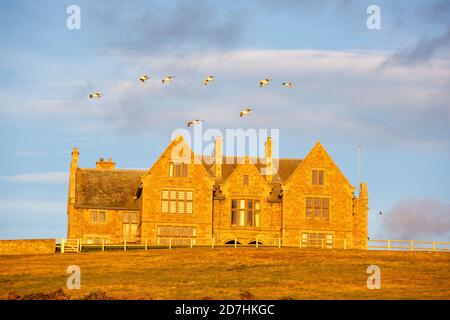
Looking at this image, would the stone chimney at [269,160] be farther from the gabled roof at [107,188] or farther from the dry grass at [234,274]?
the dry grass at [234,274]

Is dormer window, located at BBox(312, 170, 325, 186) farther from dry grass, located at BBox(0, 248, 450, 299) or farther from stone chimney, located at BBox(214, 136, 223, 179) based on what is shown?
dry grass, located at BBox(0, 248, 450, 299)

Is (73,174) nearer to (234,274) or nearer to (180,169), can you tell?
(180,169)

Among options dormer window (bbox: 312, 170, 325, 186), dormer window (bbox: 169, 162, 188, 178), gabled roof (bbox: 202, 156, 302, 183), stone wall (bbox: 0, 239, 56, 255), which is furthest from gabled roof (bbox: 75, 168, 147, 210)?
dormer window (bbox: 312, 170, 325, 186)

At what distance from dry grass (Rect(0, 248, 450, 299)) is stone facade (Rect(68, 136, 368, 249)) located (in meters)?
8.92

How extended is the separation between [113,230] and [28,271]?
19.0 meters

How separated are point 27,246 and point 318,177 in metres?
25.5

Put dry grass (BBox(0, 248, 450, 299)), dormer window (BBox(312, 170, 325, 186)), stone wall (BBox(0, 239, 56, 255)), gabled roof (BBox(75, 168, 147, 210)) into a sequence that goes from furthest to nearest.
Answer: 1. gabled roof (BBox(75, 168, 147, 210))
2. dormer window (BBox(312, 170, 325, 186))
3. stone wall (BBox(0, 239, 56, 255))
4. dry grass (BBox(0, 248, 450, 299))

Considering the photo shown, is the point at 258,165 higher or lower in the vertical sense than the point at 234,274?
higher

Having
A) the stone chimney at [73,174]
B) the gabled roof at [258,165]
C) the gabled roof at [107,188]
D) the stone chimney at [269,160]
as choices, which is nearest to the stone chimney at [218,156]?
the gabled roof at [258,165]

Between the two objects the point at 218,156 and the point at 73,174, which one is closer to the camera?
the point at 73,174

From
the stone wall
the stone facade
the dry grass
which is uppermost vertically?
the stone facade

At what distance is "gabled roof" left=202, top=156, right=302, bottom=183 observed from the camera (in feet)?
308

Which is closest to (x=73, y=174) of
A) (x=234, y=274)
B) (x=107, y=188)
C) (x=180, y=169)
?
(x=107, y=188)

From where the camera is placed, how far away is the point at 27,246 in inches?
3241
